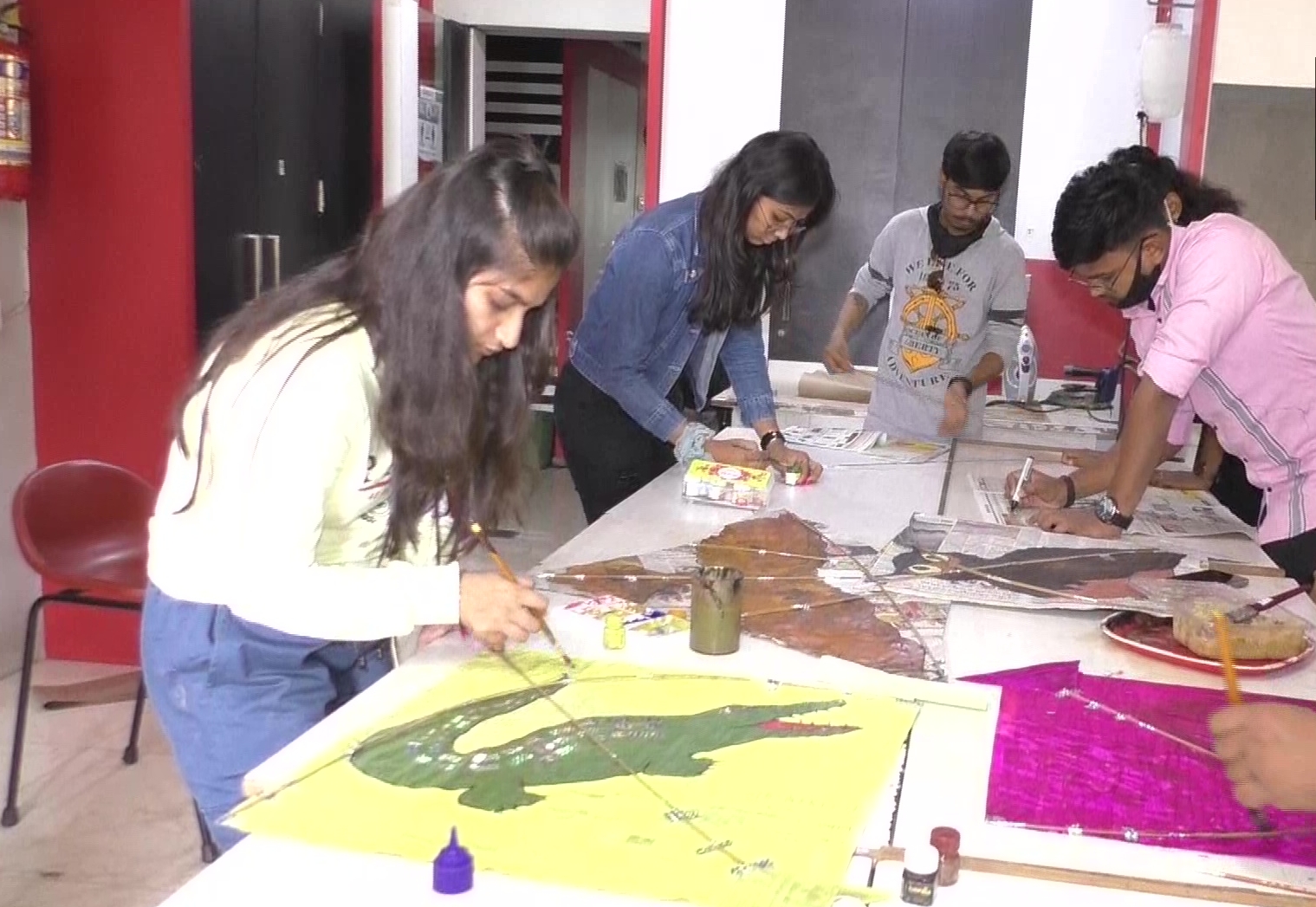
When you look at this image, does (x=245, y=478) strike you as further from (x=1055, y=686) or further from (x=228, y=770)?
(x=1055, y=686)

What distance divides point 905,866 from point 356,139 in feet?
13.7

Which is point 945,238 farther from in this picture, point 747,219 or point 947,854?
point 947,854

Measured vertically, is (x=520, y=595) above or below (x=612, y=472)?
above

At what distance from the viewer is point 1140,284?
6.98ft

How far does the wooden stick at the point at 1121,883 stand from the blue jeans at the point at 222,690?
62 centimetres

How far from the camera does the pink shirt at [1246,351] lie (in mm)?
2010

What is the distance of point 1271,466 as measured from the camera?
2.23 meters

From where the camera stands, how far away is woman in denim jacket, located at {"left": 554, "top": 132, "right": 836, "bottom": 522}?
7.63 ft

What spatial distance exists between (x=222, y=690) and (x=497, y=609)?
0.95 ft

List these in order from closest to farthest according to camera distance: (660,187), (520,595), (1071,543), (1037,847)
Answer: (1037,847) → (520,595) → (1071,543) → (660,187)

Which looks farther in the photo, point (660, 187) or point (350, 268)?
point (660, 187)

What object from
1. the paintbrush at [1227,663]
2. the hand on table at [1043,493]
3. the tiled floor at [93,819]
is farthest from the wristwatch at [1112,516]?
the tiled floor at [93,819]

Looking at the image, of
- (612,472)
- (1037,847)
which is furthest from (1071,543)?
(1037,847)

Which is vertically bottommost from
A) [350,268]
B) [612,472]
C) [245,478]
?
[612,472]
